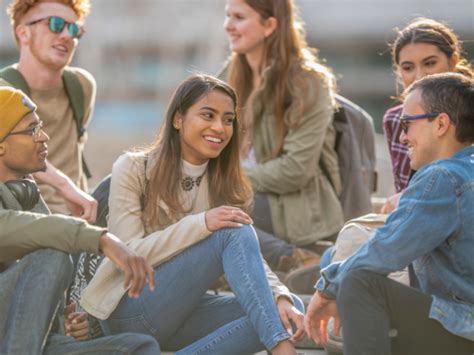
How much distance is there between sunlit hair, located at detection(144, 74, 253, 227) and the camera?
16.0ft

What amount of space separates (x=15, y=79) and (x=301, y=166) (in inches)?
60.7

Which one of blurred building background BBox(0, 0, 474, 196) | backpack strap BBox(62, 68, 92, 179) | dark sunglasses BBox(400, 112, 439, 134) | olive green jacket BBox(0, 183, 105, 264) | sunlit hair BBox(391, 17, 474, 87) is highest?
sunlit hair BBox(391, 17, 474, 87)

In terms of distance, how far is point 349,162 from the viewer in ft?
21.6

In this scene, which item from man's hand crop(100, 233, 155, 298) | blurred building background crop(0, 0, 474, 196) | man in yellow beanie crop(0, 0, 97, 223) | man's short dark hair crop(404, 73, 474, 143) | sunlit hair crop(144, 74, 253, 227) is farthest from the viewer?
blurred building background crop(0, 0, 474, 196)

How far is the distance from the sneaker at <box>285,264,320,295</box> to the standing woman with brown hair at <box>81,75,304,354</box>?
971 mm

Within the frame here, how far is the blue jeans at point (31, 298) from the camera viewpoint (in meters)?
4.35

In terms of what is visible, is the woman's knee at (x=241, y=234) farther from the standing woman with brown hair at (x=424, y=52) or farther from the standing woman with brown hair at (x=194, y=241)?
the standing woman with brown hair at (x=424, y=52)

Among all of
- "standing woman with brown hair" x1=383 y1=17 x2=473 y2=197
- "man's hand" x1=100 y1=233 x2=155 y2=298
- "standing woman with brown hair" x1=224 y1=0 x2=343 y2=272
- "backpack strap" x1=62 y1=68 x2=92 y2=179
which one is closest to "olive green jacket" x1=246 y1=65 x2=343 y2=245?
"standing woman with brown hair" x1=224 y1=0 x2=343 y2=272

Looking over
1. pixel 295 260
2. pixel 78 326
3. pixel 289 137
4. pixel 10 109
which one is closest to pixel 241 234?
pixel 78 326

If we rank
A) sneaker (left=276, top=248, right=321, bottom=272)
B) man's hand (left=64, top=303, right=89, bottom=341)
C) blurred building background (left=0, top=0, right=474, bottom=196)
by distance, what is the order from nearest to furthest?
man's hand (left=64, top=303, right=89, bottom=341) < sneaker (left=276, top=248, right=321, bottom=272) < blurred building background (left=0, top=0, right=474, bottom=196)

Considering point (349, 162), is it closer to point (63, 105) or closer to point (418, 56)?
point (418, 56)

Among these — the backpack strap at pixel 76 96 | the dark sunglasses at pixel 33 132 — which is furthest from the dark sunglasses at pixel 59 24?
the dark sunglasses at pixel 33 132

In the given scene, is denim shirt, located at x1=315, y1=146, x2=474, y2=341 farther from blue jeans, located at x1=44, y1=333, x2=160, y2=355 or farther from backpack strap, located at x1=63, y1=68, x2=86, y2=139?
backpack strap, located at x1=63, y1=68, x2=86, y2=139

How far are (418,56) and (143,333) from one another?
2.09 metres
